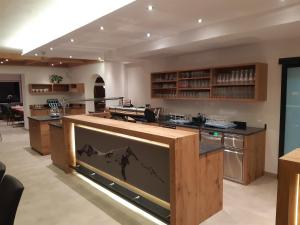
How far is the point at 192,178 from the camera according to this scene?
2.55 m

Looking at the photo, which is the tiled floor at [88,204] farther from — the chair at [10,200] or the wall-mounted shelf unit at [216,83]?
the wall-mounted shelf unit at [216,83]

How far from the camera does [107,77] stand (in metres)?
7.80

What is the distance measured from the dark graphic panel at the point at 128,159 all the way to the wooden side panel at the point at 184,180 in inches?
10.4

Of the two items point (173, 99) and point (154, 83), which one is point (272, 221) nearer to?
point (173, 99)

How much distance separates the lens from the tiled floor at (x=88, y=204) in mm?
2943

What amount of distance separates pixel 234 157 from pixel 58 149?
11.1ft

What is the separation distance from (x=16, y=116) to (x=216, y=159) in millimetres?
10515

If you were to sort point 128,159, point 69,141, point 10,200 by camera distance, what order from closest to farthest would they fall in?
point 10,200 < point 128,159 < point 69,141

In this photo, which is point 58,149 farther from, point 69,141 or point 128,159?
point 128,159

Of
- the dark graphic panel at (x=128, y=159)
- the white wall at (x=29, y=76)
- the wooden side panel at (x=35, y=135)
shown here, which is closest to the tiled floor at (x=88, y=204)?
the dark graphic panel at (x=128, y=159)

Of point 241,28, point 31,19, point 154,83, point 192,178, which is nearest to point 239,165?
point 192,178

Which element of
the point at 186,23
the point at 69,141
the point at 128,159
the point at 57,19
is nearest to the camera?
the point at 128,159

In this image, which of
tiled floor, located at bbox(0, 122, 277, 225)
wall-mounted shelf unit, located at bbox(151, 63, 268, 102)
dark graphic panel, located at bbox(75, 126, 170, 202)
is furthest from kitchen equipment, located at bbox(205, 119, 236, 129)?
dark graphic panel, located at bbox(75, 126, 170, 202)

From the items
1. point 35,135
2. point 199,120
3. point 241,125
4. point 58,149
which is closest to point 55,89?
point 35,135
